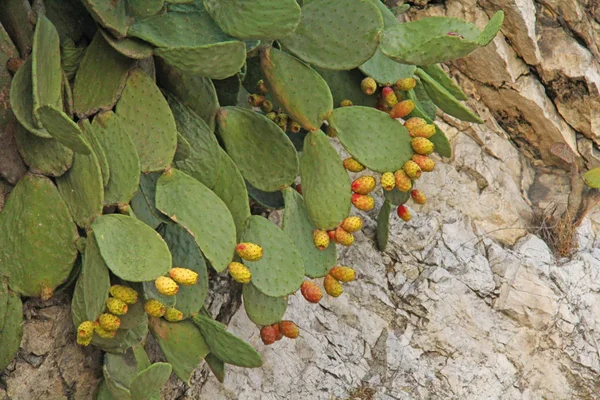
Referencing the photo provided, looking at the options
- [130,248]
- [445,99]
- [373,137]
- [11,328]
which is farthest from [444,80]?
[11,328]

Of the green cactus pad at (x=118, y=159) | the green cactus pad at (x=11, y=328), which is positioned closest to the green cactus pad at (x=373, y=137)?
the green cactus pad at (x=118, y=159)

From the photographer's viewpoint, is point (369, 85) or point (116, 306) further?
point (369, 85)

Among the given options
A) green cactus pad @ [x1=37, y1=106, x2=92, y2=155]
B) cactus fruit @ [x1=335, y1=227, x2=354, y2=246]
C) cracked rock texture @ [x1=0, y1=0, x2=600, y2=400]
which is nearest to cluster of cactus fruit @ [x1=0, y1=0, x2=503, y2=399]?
cactus fruit @ [x1=335, y1=227, x2=354, y2=246]

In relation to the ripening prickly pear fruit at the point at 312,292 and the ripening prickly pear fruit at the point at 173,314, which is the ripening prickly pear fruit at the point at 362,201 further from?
the ripening prickly pear fruit at the point at 173,314

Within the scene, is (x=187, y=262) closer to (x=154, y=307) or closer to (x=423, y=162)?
(x=154, y=307)

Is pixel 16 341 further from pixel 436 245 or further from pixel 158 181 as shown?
pixel 436 245

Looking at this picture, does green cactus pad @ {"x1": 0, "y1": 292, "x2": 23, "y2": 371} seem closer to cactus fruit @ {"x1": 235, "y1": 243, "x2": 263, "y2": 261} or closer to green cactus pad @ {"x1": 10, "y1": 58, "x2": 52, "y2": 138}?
green cactus pad @ {"x1": 10, "y1": 58, "x2": 52, "y2": 138}

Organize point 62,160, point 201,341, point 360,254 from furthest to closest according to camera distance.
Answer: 1. point 360,254
2. point 201,341
3. point 62,160

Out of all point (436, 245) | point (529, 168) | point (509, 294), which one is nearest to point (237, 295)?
point (436, 245)
